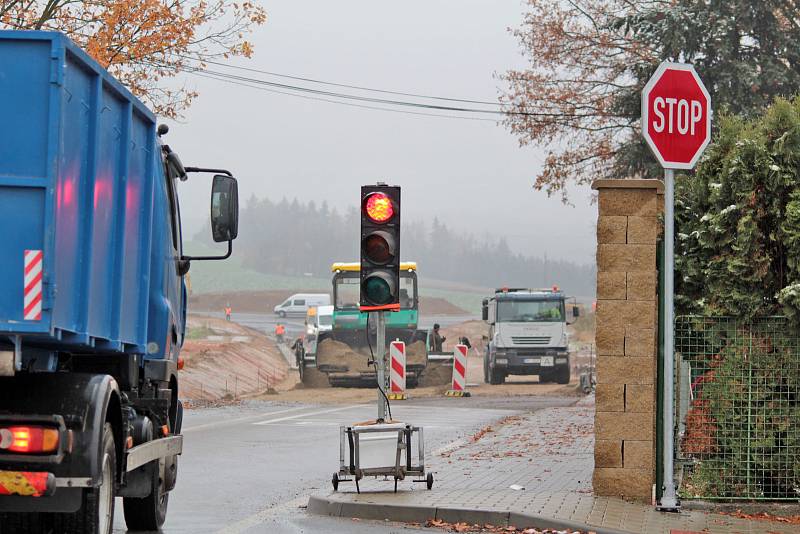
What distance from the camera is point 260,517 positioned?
1102 centimetres

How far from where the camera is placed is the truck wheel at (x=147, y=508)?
398 inches

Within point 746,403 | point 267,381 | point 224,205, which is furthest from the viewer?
point 267,381

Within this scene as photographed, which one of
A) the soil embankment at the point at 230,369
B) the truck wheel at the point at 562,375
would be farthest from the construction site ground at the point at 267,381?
the truck wheel at the point at 562,375

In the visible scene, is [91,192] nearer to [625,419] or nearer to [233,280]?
[625,419]

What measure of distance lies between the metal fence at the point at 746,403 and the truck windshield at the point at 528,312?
3052 cm

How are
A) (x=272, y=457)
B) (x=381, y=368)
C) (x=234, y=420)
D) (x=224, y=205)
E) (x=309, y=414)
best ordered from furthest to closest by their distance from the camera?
(x=309, y=414), (x=234, y=420), (x=272, y=457), (x=381, y=368), (x=224, y=205)

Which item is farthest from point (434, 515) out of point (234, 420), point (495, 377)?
point (495, 377)

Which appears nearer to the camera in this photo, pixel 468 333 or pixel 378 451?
pixel 378 451

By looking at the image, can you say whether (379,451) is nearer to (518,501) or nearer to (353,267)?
(518,501)

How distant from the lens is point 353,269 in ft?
130

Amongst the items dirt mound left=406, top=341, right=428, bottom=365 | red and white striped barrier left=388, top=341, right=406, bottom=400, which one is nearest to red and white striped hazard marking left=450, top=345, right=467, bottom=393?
red and white striped barrier left=388, top=341, right=406, bottom=400

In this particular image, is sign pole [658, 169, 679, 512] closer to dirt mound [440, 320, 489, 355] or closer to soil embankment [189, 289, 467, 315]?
dirt mound [440, 320, 489, 355]

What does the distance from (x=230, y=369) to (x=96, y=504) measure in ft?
128

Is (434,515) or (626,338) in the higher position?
(626,338)
